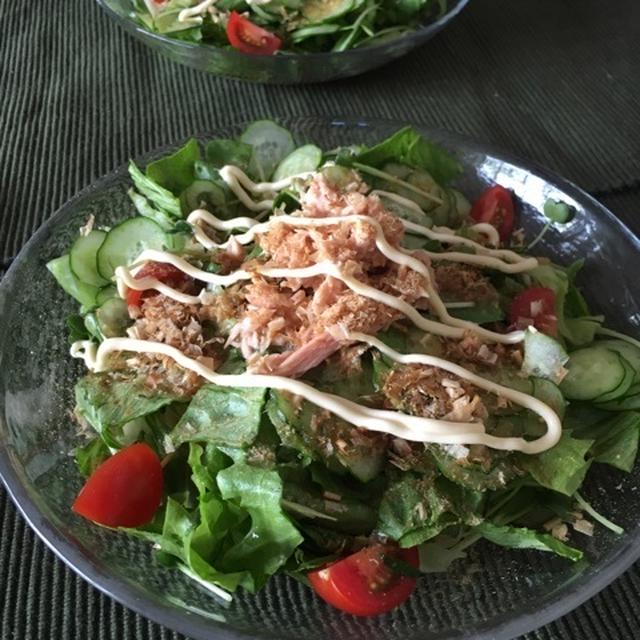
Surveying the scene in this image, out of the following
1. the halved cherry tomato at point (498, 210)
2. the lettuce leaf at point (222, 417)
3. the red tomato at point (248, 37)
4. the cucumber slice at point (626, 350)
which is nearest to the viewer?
the lettuce leaf at point (222, 417)

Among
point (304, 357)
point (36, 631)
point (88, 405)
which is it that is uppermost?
point (304, 357)

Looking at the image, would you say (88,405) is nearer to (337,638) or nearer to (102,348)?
(102,348)

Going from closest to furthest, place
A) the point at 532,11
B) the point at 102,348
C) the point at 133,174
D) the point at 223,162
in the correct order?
the point at 102,348
the point at 133,174
the point at 223,162
the point at 532,11

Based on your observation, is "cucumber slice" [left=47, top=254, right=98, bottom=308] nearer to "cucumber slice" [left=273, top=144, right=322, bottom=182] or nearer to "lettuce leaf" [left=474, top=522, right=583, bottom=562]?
"cucumber slice" [left=273, top=144, right=322, bottom=182]

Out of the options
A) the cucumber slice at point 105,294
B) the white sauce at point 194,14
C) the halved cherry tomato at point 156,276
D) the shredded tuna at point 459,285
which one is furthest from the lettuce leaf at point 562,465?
the white sauce at point 194,14

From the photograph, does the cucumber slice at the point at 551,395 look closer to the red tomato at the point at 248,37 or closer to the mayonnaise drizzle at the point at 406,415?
the mayonnaise drizzle at the point at 406,415

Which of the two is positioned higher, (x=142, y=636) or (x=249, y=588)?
(x=249, y=588)

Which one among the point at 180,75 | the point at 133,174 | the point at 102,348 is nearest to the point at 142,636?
the point at 102,348
